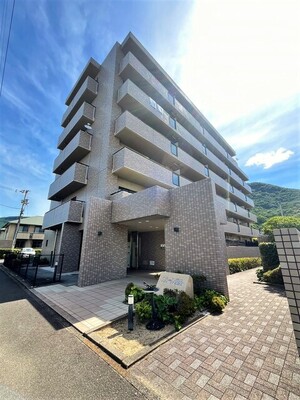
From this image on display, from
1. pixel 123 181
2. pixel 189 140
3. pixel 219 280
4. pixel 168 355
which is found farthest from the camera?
pixel 189 140

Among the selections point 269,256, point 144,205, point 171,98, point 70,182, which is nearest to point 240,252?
point 269,256

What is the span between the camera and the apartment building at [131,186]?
777 cm

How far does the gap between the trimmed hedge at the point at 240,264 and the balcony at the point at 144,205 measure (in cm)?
882

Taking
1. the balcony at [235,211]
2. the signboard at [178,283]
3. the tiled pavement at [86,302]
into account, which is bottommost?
the tiled pavement at [86,302]

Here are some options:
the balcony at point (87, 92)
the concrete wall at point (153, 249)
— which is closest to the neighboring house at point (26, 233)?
the balcony at point (87, 92)

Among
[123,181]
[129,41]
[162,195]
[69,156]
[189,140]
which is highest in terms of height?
[129,41]

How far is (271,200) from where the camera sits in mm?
44250

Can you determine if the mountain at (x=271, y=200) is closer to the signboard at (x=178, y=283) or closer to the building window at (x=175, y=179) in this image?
the building window at (x=175, y=179)

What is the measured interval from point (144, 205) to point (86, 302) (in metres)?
4.83

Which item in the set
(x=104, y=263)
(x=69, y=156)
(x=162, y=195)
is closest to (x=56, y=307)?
(x=104, y=263)

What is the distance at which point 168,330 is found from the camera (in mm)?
4258

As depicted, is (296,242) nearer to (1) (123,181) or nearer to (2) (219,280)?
(2) (219,280)

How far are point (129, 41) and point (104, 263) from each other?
17.4 meters

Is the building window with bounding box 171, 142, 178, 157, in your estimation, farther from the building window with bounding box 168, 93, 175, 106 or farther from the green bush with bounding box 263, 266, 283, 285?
the green bush with bounding box 263, 266, 283, 285
